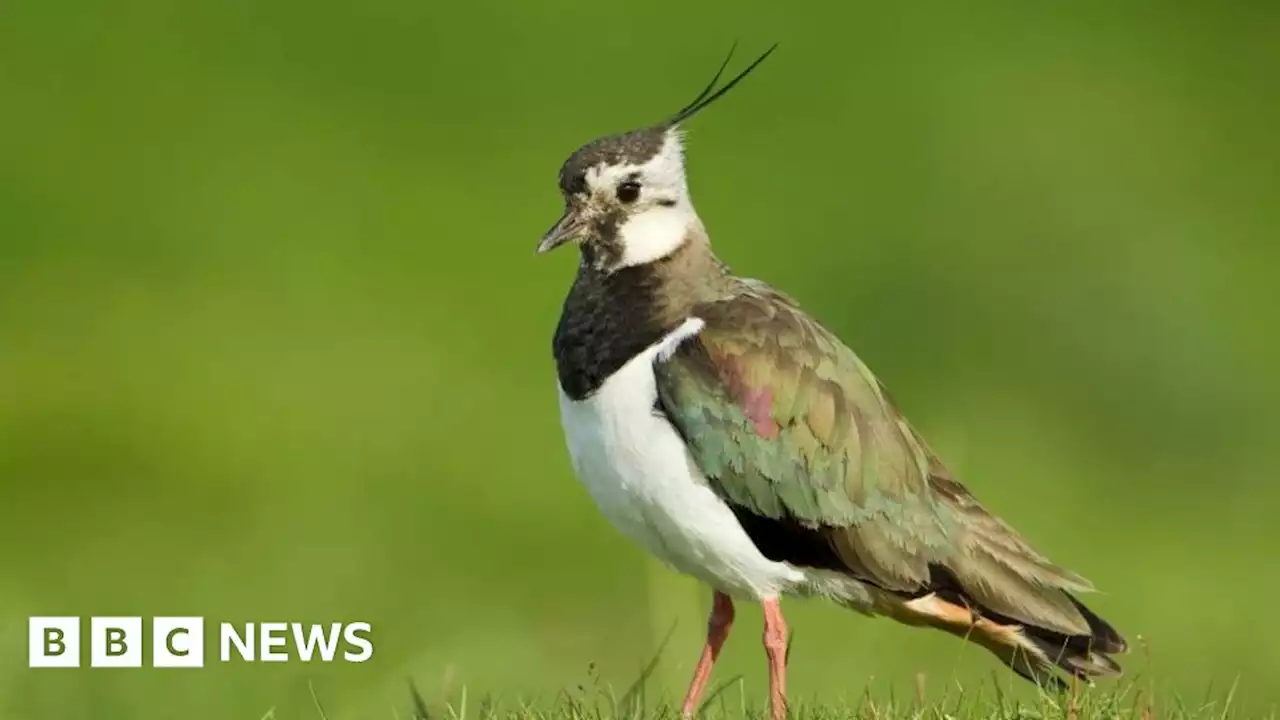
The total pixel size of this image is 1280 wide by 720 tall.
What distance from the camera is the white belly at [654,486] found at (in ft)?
19.7

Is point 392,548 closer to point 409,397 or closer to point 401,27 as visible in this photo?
point 409,397

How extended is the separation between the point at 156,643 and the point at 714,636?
2348 mm

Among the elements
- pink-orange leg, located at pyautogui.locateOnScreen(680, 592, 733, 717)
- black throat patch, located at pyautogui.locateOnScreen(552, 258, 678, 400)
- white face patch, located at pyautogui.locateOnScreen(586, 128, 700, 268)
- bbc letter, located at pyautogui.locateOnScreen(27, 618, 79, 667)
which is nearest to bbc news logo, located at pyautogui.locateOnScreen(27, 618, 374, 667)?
bbc letter, located at pyautogui.locateOnScreen(27, 618, 79, 667)

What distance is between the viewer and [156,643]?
8.03 meters

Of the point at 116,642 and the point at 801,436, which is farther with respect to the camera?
the point at 116,642

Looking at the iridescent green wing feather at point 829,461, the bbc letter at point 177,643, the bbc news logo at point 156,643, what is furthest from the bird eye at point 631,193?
the bbc letter at point 177,643

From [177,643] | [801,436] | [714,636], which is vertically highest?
[801,436]

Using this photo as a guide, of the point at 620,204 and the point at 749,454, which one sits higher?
the point at 620,204

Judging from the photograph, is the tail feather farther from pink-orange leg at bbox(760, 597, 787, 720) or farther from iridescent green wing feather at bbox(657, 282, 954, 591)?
pink-orange leg at bbox(760, 597, 787, 720)

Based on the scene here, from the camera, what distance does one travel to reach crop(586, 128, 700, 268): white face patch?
252 inches

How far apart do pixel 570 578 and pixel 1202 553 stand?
10.2 feet

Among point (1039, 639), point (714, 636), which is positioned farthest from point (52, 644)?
point (1039, 639)

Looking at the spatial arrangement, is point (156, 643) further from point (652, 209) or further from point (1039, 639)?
point (1039, 639)

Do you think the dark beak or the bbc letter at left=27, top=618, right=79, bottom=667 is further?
the bbc letter at left=27, top=618, right=79, bottom=667
